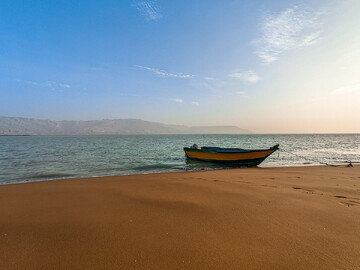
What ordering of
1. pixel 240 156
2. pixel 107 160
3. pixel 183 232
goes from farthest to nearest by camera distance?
pixel 107 160 < pixel 240 156 < pixel 183 232

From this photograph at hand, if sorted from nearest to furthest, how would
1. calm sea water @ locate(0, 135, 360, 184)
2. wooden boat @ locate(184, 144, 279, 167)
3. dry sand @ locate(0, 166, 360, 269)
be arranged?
dry sand @ locate(0, 166, 360, 269) < calm sea water @ locate(0, 135, 360, 184) < wooden boat @ locate(184, 144, 279, 167)

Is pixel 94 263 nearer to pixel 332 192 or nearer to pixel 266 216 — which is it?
pixel 266 216

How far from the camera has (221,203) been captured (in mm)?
4707

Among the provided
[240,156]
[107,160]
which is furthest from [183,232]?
[107,160]

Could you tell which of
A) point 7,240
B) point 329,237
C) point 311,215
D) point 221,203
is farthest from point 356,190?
point 7,240

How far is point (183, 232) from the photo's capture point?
3156mm

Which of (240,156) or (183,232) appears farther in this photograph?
(240,156)

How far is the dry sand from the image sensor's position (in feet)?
7.90

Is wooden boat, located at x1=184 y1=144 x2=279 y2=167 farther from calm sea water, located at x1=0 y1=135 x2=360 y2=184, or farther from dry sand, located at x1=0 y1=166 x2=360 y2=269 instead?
dry sand, located at x1=0 y1=166 x2=360 y2=269

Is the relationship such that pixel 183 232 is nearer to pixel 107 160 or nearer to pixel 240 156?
pixel 240 156

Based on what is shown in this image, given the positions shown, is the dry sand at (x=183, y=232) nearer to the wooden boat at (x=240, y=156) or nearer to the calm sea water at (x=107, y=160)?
the calm sea water at (x=107, y=160)

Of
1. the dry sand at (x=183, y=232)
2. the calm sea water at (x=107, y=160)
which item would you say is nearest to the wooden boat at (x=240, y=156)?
the calm sea water at (x=107, y=160)

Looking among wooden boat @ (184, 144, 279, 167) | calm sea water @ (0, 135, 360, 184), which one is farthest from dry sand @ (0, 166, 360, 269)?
wooden boat @ (184, 144, 279, 167)

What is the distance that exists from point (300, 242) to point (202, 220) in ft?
5.44
